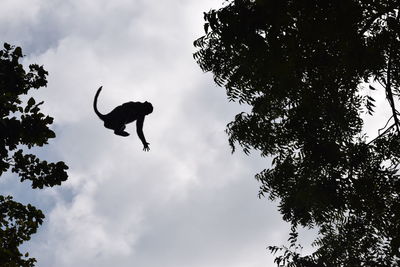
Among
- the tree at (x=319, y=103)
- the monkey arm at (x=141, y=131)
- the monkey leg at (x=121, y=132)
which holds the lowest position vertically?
the tree at (x=319, y=103)

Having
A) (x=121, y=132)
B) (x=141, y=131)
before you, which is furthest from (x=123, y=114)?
(x=141, y=131)

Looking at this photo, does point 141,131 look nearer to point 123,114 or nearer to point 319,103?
point 123,114

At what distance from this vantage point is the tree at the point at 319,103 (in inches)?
194

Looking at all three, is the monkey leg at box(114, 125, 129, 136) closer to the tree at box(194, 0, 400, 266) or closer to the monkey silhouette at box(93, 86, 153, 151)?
the monkey silhouette at box(93, 86, 153, 151)

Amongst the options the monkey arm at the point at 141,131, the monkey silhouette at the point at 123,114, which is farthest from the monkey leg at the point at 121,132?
the monkey arm at the point at 141,131

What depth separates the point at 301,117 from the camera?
6.62m

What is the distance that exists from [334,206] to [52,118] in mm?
4568

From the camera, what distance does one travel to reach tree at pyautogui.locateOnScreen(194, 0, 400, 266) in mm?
4938

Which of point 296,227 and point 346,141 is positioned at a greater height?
point 346,141

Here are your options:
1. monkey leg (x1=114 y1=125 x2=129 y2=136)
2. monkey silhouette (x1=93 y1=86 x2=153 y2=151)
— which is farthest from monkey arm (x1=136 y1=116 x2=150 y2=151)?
monkey leg (x1=114 y1=125 x2=129 y2=136)

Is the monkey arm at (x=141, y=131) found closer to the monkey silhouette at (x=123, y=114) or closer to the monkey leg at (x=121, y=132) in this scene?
the monkey silhouette at (x=123, y=114)

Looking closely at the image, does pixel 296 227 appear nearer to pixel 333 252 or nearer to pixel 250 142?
pixel 333 252

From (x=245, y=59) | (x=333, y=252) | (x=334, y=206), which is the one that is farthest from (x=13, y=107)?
(x=333, y=252)

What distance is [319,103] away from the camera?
6.27 metres
